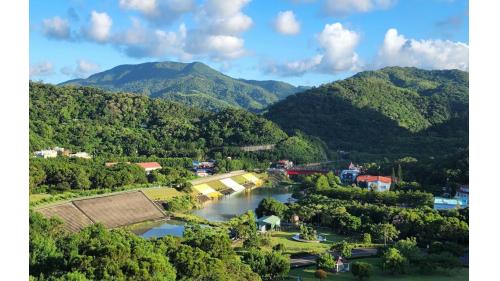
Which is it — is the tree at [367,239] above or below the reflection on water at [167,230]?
above

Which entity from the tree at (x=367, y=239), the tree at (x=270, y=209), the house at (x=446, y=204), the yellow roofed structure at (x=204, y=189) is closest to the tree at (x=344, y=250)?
the tree at (x=367, y=239)

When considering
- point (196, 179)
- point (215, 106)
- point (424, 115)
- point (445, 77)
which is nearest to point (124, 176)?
point (196, 179)

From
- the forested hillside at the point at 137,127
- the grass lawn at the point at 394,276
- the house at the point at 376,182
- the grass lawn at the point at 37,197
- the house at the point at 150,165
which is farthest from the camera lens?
the forested hillside at the point at 137,127

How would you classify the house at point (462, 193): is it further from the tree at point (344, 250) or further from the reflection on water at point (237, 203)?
the tree at point (344, 250)

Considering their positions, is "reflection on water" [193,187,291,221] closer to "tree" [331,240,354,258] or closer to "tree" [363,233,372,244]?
"tree" [363,233,372,244]

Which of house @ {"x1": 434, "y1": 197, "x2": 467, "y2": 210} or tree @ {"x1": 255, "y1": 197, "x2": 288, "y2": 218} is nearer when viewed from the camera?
tree @ {"x1": 255, "y1": 197, "x2": 288, "y2": 218}

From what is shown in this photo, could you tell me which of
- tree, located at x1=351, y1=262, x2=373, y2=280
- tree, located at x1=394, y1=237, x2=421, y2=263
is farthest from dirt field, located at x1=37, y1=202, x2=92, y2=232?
tree, located at x1=394, y1=237, x2=421, y2=263

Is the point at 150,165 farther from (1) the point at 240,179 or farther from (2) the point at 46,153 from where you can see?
(2) the point at 46,153

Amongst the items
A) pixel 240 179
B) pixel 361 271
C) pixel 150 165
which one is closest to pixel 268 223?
pixel 361 271
